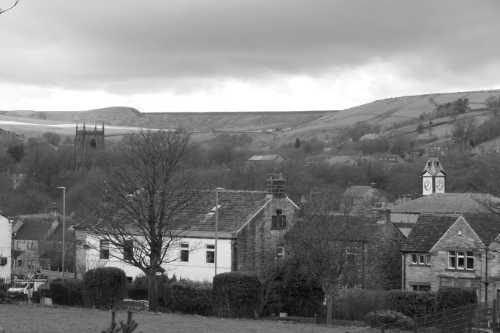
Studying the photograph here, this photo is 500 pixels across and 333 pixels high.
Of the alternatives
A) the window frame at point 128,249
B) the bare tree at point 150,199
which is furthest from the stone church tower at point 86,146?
the window frame at point 128,249

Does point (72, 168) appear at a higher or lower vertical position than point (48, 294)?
higher

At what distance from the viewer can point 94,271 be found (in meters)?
41.3

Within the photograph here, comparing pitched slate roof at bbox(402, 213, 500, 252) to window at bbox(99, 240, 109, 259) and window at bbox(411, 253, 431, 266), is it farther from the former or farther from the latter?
window at bbox(99, 240, 109, 259)

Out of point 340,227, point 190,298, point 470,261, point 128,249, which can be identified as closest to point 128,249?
point 128,249

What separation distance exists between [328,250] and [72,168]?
115571mm

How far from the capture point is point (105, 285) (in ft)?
135

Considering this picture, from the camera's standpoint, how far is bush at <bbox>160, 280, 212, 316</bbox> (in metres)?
41.9

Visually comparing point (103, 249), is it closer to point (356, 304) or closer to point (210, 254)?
point (210, 254)

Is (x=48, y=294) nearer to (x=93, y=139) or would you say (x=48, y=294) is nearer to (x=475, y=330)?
(x=475, y=330)

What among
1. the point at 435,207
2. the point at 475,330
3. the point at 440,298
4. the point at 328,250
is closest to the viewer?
the point at 475,330

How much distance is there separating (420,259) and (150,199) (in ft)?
54.0

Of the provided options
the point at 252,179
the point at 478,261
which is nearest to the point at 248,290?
the point at 478,261

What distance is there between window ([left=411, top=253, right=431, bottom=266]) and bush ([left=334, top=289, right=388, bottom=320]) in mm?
7945

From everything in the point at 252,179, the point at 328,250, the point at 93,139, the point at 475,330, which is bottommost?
the point at 475,330
